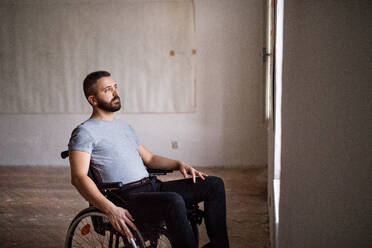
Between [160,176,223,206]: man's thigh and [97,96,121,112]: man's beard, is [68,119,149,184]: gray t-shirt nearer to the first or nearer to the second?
[97,96,121,112]: man's beard

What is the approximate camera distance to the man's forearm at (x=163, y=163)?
192 cm

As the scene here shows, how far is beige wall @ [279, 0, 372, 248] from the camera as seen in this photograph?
940 mm

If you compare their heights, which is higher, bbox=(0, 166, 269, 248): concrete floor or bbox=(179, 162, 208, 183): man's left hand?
bbox=(179, 162, 208, 183): man's left hand

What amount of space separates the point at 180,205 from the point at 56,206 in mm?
2108

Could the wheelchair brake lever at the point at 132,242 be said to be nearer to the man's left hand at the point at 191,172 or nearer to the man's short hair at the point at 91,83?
the man's left hand at the point at 191,172

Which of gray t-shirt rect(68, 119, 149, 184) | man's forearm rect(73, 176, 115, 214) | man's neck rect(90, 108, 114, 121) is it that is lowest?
man's forearm rect(73, 176, 115, 214)

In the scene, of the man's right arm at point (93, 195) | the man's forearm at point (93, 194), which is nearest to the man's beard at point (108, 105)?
the man's right arm at point (93, 195)

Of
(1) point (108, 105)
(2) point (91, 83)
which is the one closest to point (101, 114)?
(1) point (108, 105)

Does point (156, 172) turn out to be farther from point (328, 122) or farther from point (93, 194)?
point (328, 122)

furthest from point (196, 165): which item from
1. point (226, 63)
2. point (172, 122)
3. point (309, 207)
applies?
point (309, 207)

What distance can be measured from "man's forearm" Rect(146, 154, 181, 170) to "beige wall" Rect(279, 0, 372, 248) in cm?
86

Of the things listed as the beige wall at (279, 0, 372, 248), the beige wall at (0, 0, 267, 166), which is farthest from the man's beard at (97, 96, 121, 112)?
the beige wall at (0, 0, 267, 166)

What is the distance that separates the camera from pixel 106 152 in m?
1.76

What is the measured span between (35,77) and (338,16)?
4.68 m
